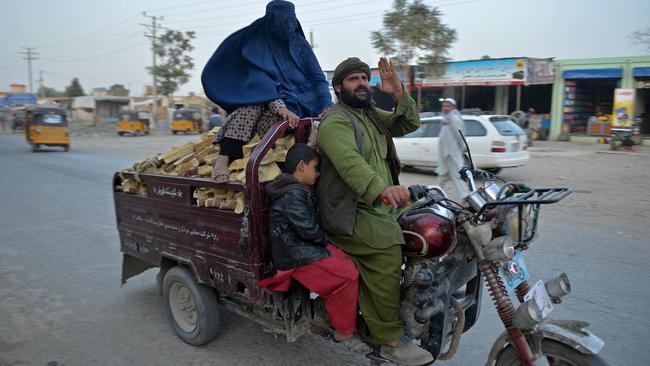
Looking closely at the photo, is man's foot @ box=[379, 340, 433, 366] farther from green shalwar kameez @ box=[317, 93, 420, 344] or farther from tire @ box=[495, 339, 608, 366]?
tire @ box=[495, 339, 608, 366]

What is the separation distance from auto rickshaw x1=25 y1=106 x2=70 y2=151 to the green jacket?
22.0m

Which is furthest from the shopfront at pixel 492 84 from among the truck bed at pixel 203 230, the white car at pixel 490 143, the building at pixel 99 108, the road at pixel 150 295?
the building at pixel 99 108

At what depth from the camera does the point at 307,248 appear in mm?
2584

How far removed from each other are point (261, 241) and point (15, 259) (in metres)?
4.42

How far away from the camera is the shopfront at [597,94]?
20.6 m

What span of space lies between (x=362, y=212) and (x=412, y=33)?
1736 centimetres

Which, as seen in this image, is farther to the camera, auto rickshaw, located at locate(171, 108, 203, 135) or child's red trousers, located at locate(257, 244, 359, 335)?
auto rickshaw, located at locate(171, 108, 203, 135)

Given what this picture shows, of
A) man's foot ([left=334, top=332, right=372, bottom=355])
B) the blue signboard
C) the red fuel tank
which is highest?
the blue signboard

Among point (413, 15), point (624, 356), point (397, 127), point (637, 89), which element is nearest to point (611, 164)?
point (413, 15)

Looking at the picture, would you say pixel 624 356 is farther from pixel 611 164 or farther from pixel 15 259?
pixel 611 164

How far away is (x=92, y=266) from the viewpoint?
5.44m

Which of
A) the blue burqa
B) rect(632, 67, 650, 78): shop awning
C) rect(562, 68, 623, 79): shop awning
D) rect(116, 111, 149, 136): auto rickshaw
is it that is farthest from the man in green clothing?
rect(116, 111, 149, 136): auto rickshaw

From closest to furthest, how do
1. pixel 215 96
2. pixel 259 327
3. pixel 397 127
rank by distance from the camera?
pixel 397 127
pixel 215 96
pixel 259 327

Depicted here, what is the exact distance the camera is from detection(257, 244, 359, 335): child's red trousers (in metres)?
2.56
